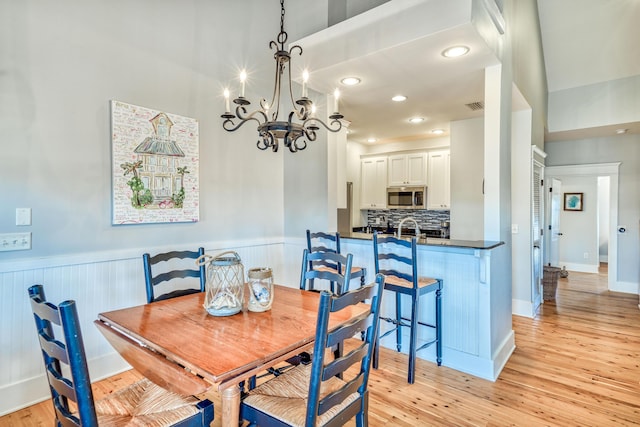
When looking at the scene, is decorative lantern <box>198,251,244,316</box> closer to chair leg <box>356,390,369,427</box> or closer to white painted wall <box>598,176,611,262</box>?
chair leg <box>356,390,369,427</box>

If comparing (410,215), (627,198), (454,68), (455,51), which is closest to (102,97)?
(455,51)

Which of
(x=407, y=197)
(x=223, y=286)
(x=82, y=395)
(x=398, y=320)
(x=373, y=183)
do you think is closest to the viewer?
(x=82, y=395)

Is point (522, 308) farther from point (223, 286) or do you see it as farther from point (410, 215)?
point (223, 286)

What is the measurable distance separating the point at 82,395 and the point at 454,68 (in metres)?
3.25

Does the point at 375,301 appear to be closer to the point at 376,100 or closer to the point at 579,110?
the point at 376,100

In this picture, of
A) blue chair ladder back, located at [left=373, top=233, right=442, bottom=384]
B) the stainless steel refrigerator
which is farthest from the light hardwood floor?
the stainless steel refrigerator

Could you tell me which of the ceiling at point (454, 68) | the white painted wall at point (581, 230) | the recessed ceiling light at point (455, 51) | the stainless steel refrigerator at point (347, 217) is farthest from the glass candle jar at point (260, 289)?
the white painted wall at point (581, 230)

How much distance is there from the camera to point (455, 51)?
2637 mm

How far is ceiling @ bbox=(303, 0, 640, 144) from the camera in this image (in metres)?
2.73

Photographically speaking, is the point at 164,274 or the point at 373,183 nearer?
the point at 164,274

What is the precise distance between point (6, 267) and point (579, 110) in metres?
6.98

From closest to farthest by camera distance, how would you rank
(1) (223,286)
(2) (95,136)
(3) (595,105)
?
(1) (223,286) < (2) (95,136) < (3) (595,105)

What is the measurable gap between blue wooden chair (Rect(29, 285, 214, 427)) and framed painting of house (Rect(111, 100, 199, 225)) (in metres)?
1.44

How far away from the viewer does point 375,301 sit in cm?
142
